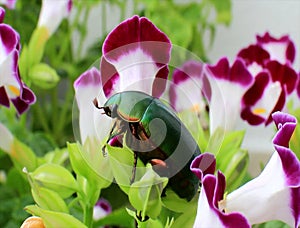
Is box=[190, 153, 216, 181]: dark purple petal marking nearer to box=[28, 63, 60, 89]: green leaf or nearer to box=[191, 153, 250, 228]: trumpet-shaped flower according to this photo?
box=[191, 153, 250, 228]: trumpet-shaped flower

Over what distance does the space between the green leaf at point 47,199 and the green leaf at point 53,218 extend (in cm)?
3

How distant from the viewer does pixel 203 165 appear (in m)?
0.31

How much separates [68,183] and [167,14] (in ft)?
2.03

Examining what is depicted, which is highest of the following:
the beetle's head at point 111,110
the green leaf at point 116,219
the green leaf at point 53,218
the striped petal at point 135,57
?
the striped petal at point 135,57

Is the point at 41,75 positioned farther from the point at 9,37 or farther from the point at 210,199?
the point at 210,199

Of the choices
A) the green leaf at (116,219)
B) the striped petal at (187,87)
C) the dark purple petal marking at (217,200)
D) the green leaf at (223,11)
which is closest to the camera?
the dark purple petal marking at (217,200)

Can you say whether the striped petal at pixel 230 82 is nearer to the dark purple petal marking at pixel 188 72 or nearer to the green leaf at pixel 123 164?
the dark purple petal marking at pixel 188 72

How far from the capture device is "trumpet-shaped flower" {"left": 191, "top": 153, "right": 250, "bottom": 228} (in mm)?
292

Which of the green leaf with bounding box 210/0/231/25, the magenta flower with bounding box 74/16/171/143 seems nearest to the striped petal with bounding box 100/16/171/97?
the magenta flower with bounding box 74/16/171/143

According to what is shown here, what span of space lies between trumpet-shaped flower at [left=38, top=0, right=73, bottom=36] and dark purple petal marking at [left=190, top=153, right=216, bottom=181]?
0.90 ft

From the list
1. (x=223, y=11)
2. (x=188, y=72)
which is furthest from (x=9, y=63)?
(x=223, y=11)

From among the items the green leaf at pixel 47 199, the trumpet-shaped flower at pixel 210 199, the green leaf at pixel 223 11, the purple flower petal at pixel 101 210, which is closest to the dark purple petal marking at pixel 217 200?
the trumpet-shaped flower at pixel 210 199

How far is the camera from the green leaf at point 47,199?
0.39 meters

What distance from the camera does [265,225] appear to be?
0.49 m
